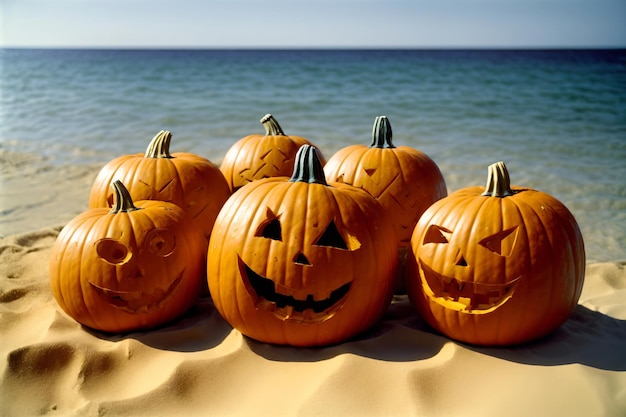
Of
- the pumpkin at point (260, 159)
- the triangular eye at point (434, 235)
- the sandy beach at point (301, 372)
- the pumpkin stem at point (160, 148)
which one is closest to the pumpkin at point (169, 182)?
the pumpkin stem at point (160, 148)

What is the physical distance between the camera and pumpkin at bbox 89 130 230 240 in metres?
4.07

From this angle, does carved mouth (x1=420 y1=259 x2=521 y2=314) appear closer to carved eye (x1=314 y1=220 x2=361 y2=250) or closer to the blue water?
carved eye (x1=314 y1=220 x2=361 y2=250)

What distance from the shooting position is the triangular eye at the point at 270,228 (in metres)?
3.07

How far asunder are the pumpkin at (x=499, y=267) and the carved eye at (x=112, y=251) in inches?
63.9

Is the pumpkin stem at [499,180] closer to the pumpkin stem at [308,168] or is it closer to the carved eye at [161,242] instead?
the pumpkin stem at [308,168]

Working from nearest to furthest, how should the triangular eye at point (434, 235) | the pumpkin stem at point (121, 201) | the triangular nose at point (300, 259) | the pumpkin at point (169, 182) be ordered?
1. the triangular nose at point (300, 259)
2. the triangular eye at point (434, 235)
3. the pumpkin stem at point (121, 201)
4. the pumpkin at point (169, 182)

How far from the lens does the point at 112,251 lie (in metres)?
3.29

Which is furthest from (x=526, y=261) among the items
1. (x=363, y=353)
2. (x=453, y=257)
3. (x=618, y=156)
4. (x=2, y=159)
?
(x=2, y=159)

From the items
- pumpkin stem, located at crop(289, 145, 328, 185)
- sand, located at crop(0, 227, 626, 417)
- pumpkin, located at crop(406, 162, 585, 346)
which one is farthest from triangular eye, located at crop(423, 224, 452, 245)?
pumpkin stem, located at crop(289, 145, 328, 185)

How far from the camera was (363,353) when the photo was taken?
119 inches

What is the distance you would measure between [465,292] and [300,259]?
35.5 inches

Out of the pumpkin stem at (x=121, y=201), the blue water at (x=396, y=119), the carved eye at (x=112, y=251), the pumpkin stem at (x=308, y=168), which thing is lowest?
the blue water at (x=396, y=119)

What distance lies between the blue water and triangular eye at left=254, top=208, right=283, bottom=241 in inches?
154

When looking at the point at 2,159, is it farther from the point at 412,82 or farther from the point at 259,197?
the point at 412,82
